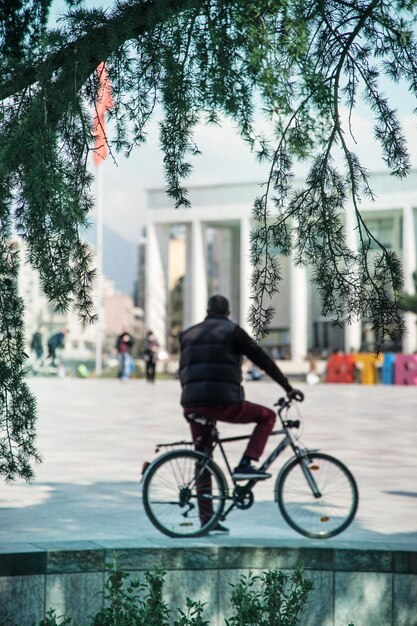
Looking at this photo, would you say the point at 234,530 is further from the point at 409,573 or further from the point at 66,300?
the point at 66,300

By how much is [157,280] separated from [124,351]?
45432mm

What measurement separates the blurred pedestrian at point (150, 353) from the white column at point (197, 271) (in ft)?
137

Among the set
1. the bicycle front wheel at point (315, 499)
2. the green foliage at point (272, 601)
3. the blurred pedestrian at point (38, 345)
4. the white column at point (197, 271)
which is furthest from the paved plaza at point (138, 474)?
the white column at point (197, 271)

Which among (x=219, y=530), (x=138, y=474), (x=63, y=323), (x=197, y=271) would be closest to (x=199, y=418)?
(x=219, y=530)

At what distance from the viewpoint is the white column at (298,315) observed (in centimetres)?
8004

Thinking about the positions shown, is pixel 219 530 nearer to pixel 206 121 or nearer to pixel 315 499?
pixel 315 499

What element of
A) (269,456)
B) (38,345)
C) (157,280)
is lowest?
(269,456)

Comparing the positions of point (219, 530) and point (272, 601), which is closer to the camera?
point (272, 601)

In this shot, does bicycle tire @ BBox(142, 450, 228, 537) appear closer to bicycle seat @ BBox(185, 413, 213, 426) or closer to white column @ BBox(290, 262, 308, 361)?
bicycle seat @ BBox(185, 413, 213, 426)

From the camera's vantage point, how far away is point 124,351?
40281mm

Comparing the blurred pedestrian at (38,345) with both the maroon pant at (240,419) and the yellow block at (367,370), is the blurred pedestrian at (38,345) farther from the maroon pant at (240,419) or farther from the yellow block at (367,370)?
the maroon pant at (240,419)

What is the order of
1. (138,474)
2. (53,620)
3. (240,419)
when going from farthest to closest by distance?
(138,474)
(240,419)
(53,620)

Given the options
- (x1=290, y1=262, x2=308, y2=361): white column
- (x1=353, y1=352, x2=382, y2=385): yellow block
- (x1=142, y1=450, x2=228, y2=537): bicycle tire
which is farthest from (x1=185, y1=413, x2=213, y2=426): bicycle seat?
(x1=290, y1=262, x2=308, y2=361): white column

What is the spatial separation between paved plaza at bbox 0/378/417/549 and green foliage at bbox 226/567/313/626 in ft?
1.82
